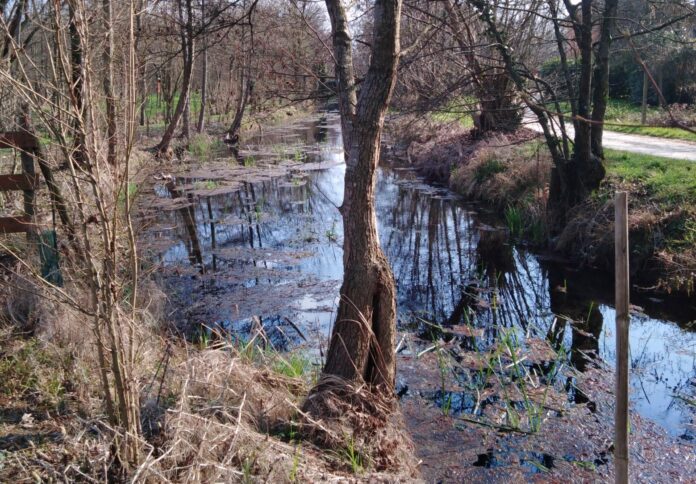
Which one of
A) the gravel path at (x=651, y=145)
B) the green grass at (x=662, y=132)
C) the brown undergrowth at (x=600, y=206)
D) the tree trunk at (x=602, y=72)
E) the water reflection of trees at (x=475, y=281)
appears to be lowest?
the water reflection of trees at (x=475, y=281)

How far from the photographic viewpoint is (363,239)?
496cm

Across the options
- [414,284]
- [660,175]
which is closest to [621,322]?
[414,284]

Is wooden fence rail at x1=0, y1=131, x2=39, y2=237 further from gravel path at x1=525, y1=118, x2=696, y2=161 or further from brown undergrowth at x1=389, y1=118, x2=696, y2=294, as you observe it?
gravel path at x1=525, y1=118, x2=696, y2=161

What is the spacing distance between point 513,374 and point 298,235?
21.9ft

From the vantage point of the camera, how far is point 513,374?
6.33 meters

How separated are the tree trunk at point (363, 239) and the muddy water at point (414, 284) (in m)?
1.03

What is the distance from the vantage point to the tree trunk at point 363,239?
472 cm

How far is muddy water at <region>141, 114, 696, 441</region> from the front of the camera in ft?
22.6

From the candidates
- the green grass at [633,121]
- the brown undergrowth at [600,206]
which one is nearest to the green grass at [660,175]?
the brown undergrowth at [600,206]

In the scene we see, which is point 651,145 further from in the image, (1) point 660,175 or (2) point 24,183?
(2) point 24,183

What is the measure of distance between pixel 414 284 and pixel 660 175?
4.46 m

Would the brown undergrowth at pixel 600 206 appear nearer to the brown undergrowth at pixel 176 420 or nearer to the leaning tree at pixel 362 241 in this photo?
the leaning tree at pixel 362 241

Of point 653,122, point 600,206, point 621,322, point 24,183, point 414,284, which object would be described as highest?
point 653,122

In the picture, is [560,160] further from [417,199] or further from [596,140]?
[417,199]
